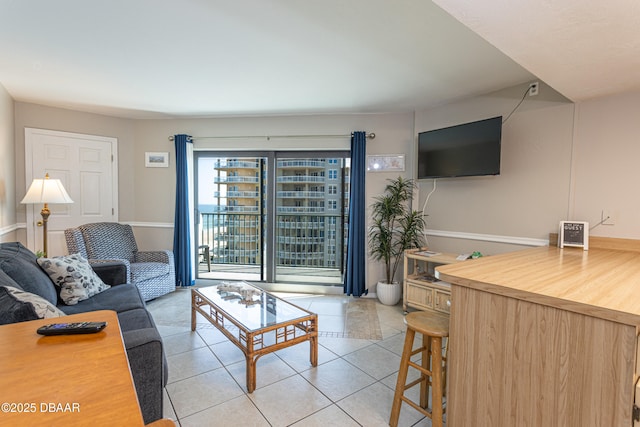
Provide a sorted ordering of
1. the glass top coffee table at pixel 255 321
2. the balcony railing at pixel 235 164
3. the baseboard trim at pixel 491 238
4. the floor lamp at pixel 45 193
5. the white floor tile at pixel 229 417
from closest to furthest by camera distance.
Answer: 1. the white floor tile at pixel 229 417
2. the glass top coffee table at pixel 255 321
3. the baseboard trim at pixel 491 238
4. the floor lamp at pixel 45 193
5. the balcony railing at pixel 235 164

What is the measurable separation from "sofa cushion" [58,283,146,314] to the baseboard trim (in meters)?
3.04

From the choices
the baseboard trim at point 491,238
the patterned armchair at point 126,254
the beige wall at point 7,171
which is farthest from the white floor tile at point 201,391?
the beige wall at point 7,171

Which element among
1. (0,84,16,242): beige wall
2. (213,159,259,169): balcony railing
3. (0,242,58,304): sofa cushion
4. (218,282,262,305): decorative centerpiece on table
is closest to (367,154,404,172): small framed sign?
(213,159,259,169): balcony railing

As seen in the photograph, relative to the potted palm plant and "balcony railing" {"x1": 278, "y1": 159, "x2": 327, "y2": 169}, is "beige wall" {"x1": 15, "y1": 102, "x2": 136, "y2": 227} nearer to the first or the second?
"balcony railing" {"x1": 278, "y1": 159, "x2": 327, "y2": 169}

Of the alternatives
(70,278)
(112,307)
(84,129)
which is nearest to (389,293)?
(112,307)

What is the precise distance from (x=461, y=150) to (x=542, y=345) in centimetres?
233

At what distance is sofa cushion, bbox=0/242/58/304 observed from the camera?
184cm

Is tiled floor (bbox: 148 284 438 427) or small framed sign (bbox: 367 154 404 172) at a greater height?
small framed sign (bbox: 367 154 404 172)

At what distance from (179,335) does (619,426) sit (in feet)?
9.41

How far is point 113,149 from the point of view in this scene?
4.08 metres

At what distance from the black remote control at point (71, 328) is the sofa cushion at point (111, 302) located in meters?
1.30

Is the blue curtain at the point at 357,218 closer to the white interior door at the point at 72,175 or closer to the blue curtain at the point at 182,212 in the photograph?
the blue curtain at the point at 182,212

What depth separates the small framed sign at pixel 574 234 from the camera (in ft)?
7.54

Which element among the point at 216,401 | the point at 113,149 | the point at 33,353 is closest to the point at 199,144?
the point at 113,149
